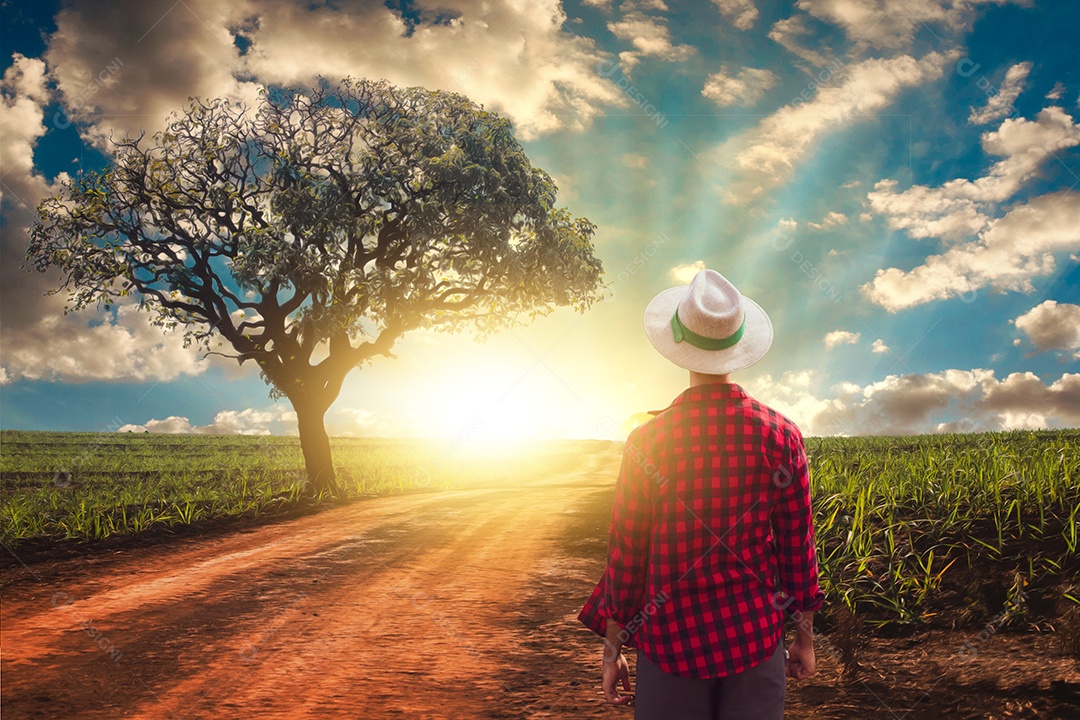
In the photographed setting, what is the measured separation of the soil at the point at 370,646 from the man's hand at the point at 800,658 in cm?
248

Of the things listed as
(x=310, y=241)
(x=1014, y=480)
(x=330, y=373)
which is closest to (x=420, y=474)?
(x=330, y=373)

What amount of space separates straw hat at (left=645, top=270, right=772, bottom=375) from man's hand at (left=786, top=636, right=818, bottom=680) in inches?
46.5

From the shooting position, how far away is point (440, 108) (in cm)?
1783

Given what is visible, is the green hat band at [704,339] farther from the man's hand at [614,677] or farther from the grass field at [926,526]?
the grass field at [926,526]

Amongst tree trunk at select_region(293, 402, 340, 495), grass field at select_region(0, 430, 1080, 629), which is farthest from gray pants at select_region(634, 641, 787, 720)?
tree trunk at select_region(293, 402, 340, 495)

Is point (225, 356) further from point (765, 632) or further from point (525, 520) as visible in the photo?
point (765, 632)

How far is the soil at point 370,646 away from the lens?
16.1ft

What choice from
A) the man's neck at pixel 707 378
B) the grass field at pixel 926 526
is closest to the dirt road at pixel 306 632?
the grass field at pixel 926 526

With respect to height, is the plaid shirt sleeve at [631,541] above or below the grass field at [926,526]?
above

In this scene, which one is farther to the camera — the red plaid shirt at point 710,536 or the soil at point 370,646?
the soil at point 370,646

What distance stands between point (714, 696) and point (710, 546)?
0.57 m

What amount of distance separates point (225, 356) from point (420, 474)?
8419 mm

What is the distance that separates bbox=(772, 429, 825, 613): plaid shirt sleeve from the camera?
Result: 262 cm

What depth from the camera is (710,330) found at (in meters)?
2.65
